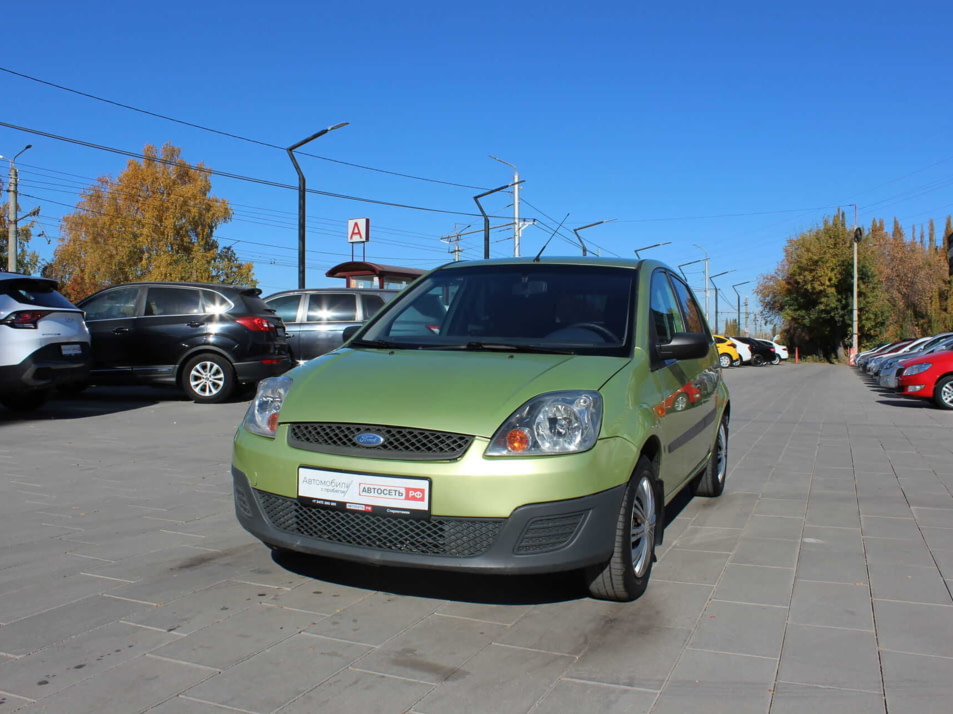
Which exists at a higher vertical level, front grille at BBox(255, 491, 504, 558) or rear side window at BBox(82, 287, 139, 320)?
rear side window at BBox(82, 287, 139, 320)

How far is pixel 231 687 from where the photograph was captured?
9.18 feet

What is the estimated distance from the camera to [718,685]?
288 cm

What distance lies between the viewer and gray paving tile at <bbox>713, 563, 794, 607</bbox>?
3.83 meters

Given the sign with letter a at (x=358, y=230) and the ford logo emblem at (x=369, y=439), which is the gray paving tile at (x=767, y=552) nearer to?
the ford logo emblem at (x=369, y=439)

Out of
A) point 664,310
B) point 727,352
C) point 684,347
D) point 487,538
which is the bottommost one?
point 487,538

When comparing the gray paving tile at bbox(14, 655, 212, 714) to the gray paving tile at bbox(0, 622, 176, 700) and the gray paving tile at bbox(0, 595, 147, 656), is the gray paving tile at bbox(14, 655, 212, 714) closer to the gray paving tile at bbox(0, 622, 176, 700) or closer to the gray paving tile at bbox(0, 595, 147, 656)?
the gray paving tile at bbox(0, 622, 176, 700)

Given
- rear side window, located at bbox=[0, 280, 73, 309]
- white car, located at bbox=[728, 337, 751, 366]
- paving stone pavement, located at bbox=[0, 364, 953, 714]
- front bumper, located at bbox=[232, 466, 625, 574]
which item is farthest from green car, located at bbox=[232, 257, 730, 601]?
white car, located at bbox=[728, 337, 751, 366]

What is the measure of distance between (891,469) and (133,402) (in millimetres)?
10171

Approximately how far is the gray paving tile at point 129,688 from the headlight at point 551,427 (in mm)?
1347

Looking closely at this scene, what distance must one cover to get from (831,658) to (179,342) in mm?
10649

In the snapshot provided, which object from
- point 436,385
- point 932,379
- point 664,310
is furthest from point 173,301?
point 932,379

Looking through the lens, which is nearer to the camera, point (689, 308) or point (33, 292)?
point (689, 308)

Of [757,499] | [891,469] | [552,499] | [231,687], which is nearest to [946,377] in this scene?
[891,469]

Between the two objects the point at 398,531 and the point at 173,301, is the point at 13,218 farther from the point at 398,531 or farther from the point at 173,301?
the point at 398,531
